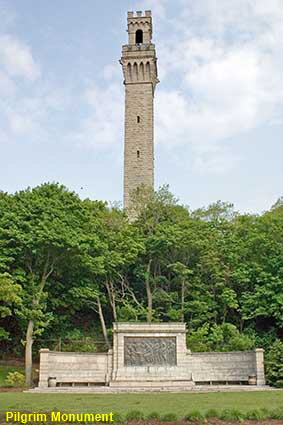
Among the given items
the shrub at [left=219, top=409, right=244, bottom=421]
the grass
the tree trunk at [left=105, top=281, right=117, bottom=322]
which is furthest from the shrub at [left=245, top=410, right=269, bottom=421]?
the tree trunk at [left=105, top=281, right=117, bottom=322]

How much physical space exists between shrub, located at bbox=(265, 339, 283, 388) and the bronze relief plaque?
409 centimetres

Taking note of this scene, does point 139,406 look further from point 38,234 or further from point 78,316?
point 78,316

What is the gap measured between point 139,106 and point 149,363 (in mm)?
26417

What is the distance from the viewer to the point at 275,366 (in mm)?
22219

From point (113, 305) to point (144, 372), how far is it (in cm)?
699

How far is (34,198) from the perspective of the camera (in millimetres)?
26281

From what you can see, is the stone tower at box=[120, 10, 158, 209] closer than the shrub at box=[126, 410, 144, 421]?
No

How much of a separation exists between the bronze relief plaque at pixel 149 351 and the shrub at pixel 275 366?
409 cm

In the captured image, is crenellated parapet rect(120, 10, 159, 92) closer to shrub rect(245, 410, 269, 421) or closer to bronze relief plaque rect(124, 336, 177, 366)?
bronze relief plaque rect(124, 336, 177, 366)

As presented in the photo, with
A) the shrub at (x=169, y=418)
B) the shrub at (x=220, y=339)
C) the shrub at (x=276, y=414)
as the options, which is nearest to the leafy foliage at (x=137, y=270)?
the shrub at (x=220, y=339)

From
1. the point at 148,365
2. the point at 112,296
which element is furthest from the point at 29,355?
the point at 112,296

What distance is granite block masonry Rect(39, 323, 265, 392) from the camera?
2269 cm

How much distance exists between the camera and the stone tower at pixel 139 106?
1672 inches

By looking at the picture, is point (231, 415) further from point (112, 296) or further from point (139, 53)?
point (139, 53)
